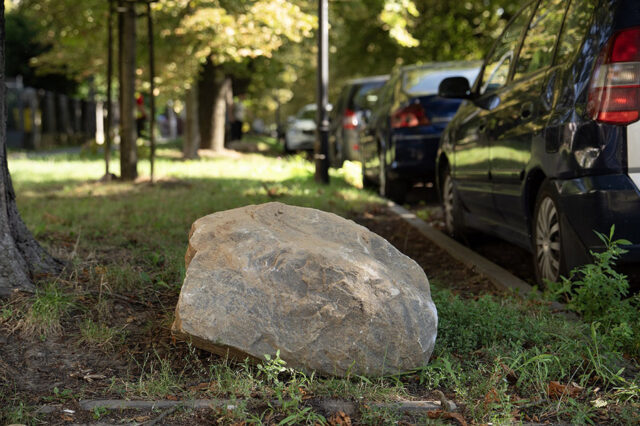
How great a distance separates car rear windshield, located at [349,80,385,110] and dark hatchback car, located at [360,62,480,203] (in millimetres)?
4497

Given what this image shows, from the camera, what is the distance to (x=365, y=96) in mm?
17078

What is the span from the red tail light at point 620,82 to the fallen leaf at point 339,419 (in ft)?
7.56

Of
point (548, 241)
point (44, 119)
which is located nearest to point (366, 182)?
point (548, 241)

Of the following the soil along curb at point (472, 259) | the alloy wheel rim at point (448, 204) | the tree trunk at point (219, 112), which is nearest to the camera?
the soil along curb at point (472, 259)

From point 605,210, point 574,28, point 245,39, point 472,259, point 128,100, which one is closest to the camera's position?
point 605,210

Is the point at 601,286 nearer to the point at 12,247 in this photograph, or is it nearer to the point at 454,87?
the point at 454,87

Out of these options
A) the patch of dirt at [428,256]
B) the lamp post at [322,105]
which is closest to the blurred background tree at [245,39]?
the lamp post at [322,105]

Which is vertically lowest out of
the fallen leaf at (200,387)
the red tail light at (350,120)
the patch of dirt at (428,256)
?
the patch of dirt at (428,256)

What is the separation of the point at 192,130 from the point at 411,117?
486 inches

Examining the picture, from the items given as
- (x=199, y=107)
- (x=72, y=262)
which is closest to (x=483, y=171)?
(x=72, y=262)

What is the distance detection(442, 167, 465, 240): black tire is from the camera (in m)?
7.98

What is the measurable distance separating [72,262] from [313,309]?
2.45 metres

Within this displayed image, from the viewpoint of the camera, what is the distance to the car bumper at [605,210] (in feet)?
15.1

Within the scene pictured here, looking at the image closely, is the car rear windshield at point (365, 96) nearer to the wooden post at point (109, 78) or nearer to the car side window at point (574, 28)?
the wooden post at point (109, 78)
